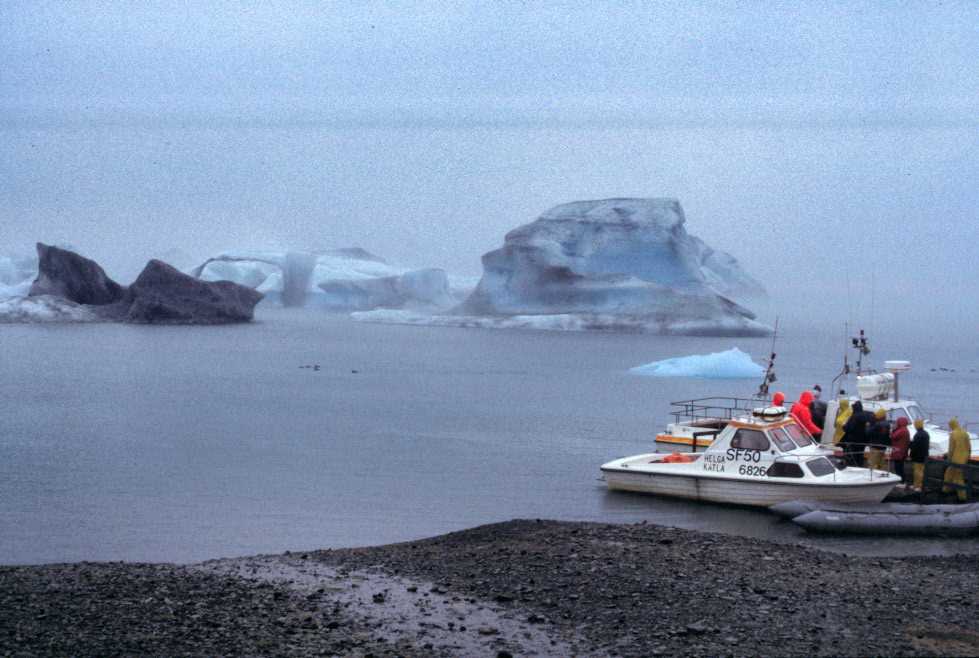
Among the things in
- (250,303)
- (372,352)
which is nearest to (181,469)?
(372,352)

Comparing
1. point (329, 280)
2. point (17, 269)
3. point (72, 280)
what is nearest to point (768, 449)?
point (72, 280)

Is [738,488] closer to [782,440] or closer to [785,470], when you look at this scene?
[785,470]

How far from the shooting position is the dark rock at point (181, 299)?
72438mm

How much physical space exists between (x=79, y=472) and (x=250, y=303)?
207 ft

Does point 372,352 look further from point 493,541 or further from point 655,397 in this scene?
point 493,541

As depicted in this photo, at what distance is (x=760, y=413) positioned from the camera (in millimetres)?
15016

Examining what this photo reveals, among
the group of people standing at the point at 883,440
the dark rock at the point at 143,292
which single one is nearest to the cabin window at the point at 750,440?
the group of people standing at the point at 883,440

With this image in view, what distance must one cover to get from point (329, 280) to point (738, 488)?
87314 millimetres

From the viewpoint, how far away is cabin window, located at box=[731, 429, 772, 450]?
→ 14922mm

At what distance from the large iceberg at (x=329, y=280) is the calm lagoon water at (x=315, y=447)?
37.8m

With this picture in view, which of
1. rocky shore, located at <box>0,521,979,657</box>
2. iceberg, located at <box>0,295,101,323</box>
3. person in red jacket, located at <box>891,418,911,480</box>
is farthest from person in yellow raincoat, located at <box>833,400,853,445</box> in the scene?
iceberg, located at <box>0,295,101,323</box>

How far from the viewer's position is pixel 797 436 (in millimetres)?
15125

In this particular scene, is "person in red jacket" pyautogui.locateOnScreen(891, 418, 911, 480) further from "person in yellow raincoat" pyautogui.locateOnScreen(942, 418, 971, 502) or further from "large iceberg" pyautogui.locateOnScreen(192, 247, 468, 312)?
"large iceberg" pyautogui.locateOnScreen(192, 247, 468, 312)

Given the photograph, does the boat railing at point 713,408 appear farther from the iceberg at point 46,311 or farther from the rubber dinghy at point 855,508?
the iceberg at point 46,311
